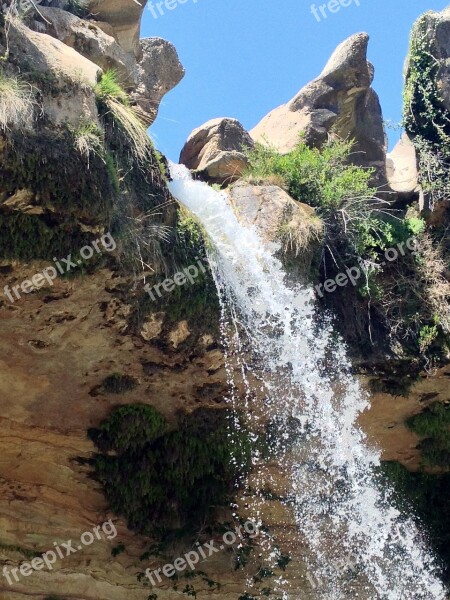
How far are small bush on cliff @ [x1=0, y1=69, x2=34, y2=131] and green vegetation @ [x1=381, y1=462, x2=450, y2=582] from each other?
624 cm

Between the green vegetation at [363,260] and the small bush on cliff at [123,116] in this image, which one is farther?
the green vegetation at [363,260]

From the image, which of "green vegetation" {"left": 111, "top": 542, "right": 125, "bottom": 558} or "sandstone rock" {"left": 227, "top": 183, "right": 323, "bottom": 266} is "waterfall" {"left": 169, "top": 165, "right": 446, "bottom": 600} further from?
"green vegetation" {"left": 111, "top": 542, "right": 125, "bottom": 558}

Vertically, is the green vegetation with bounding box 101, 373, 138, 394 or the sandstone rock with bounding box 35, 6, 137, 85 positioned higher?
the sandstone rock with bounding box 35, 6, 137, 85

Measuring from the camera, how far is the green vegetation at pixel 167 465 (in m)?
9.16

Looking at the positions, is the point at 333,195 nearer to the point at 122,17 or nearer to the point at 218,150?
the point at 218,150

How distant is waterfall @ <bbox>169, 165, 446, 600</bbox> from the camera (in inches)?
333

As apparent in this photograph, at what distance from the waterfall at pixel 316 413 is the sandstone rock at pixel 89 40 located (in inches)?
61.3

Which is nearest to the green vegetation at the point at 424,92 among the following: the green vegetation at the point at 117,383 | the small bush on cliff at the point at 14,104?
the green vegetation at the point at 117,383

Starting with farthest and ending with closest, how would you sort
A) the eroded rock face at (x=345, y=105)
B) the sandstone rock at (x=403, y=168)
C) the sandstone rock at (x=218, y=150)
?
the eroded rock face at (x=345, y=105)
the sandstone rock at (x=403, y=168)
the sandstone rock at (x=218, y=150)

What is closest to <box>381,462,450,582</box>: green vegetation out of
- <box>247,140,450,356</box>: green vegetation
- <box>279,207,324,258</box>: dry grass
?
<box>247,140,450,356</box>: green vegetation

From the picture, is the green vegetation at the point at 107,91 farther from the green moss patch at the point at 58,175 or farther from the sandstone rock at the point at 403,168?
the sandstone rock at the point at 403,168

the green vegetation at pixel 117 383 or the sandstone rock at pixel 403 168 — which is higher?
the sandstone rock at pixel 403 168

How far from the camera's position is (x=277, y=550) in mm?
9875

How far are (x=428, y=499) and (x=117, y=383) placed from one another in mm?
4624
